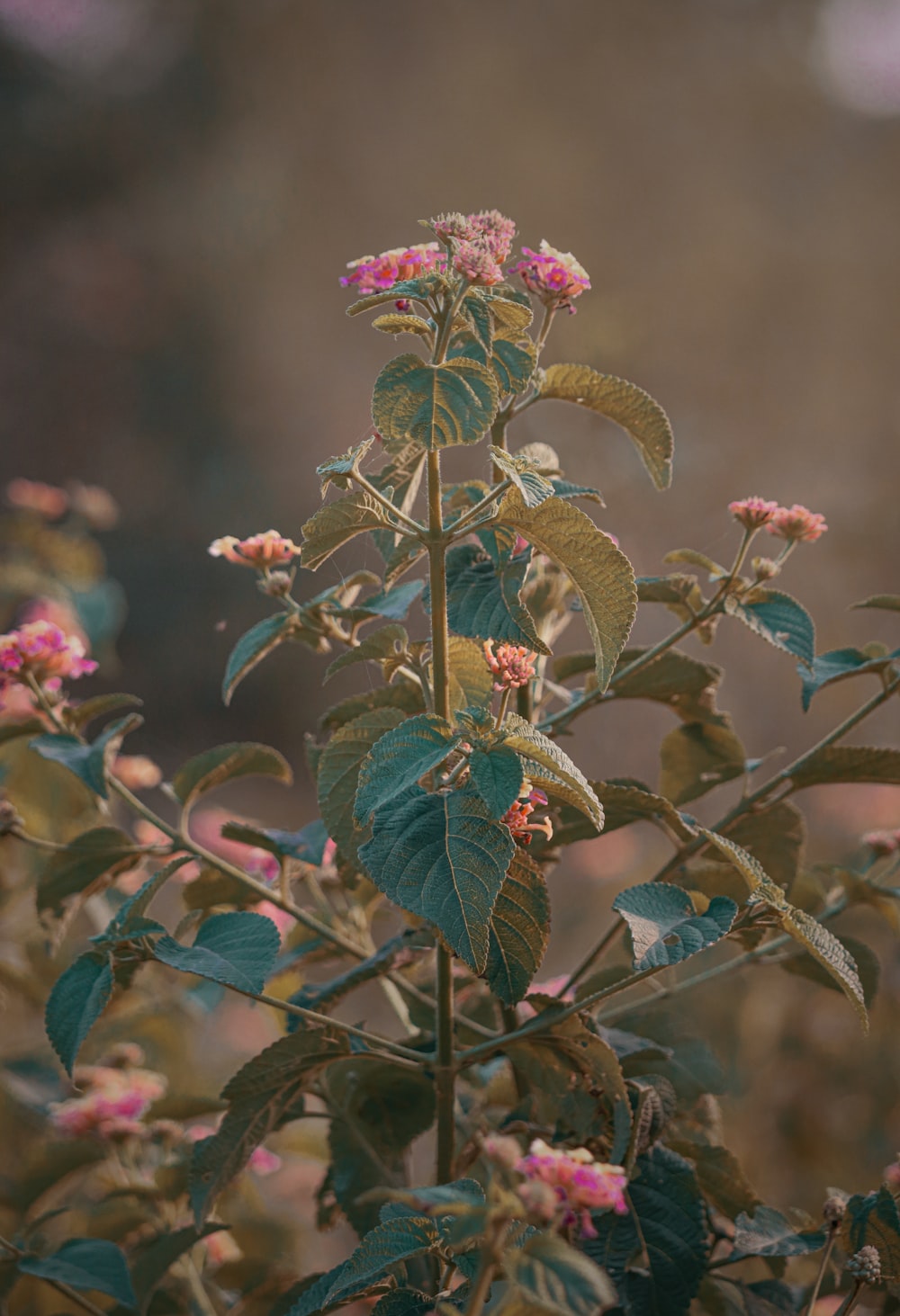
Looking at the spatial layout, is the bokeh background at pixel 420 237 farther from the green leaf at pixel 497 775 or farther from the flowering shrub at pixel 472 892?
the green leaf at pixel 497 775

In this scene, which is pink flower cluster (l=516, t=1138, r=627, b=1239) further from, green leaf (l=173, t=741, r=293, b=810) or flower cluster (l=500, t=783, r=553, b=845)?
green leaf (l=173, t=741, r=293, b=810)

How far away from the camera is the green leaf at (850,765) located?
44cm

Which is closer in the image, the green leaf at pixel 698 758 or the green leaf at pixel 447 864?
the green leaf at pixel 447 864

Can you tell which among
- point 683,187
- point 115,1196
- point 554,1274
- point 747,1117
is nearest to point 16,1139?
point 115,1196

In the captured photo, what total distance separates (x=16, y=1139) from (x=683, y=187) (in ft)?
5.40

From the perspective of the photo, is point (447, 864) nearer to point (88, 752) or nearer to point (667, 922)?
point (667, 922)

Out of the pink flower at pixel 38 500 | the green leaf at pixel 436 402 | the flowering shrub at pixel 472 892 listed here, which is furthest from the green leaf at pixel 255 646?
the pink flower at pixel 38 500

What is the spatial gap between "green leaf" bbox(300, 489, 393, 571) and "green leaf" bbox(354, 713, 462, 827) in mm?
67

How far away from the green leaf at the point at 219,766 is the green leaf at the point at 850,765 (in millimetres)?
207

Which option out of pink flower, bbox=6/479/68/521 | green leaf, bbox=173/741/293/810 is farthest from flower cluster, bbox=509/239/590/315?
pink flower, bbox=6/479/68/521

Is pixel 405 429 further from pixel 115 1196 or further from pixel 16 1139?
pixel 16 1139

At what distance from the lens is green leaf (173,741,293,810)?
47cm

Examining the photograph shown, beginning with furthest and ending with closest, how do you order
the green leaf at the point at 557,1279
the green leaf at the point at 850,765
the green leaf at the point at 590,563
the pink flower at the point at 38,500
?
1. the pink flower at the point at 38,500
2. the green leaf at the point at 850,765
3. the green leaf at the point at 590,563
4. the green leaf at the point at 557,1279

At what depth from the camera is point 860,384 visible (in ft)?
5.58
